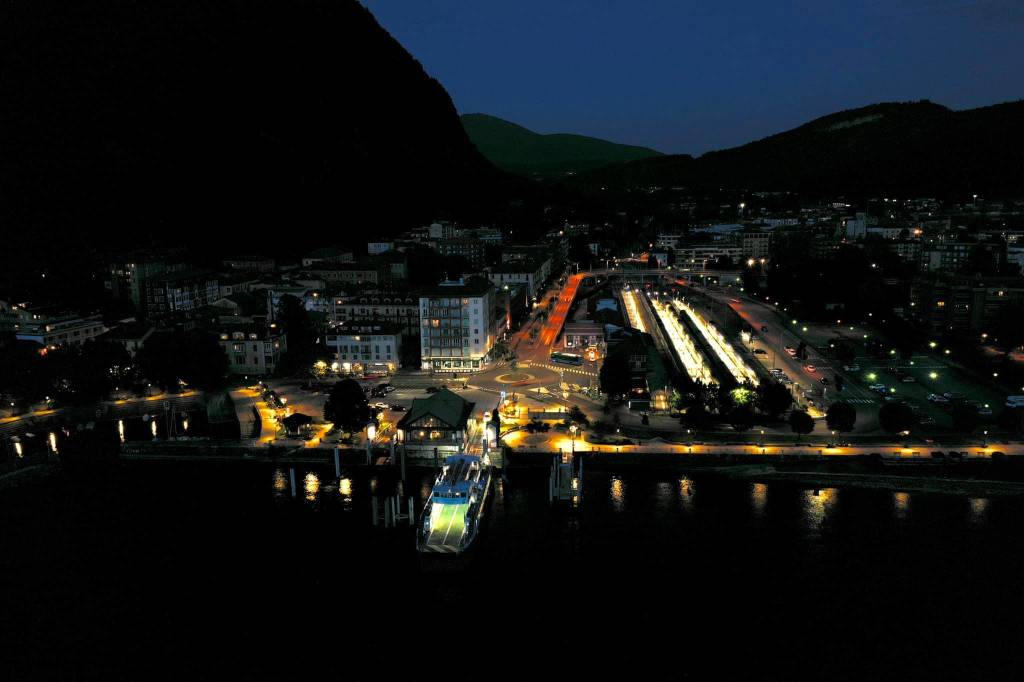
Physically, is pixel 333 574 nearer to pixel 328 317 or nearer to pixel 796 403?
pixel 796 403

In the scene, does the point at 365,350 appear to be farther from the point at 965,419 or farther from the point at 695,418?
the point at 965,419

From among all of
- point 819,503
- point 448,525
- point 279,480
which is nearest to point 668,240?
point 819,503

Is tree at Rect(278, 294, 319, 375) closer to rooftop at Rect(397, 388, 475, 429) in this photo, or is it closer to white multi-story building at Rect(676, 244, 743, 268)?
rooftop at Rect(397, 388, 475, 429)

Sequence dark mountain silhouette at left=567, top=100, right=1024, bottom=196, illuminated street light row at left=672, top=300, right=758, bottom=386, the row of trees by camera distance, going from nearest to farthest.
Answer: the row of trees → illuminated street light row at left=672, top=300, right=758, bottom=386 → dark mountain silhouette at left=567, top=100, right=1024, bottom=196

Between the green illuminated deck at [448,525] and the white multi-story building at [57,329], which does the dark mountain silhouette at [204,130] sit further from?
the green illuminated deck at [448,525]

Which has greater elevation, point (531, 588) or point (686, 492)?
point (686, 492)

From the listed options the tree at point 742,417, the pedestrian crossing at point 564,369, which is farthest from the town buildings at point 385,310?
the tree at point 742,417

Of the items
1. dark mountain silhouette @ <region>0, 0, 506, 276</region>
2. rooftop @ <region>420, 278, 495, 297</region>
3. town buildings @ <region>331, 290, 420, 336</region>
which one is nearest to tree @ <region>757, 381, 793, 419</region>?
rooftop @ <region>420, 278, 495, 297</region>
